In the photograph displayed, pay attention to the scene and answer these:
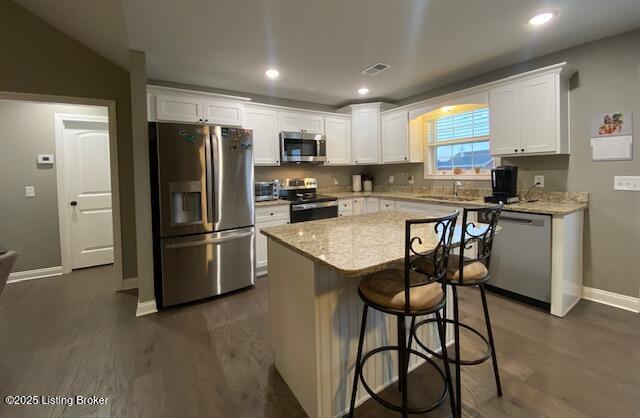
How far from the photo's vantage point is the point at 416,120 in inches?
176

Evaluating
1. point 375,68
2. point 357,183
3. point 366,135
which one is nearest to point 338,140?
point 366,135

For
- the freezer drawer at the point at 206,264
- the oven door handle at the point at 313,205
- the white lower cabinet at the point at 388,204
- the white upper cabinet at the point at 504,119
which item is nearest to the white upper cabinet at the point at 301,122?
the oven door handle at the point at 313,205

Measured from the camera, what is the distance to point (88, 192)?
14.4ft

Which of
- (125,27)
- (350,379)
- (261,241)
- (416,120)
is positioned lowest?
(350,379)

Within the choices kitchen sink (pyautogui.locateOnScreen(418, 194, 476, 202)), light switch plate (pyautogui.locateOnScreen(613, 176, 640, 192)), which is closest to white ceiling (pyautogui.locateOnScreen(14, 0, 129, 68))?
kitchen sink (pyautogui.locateOnScreen(418, 194, 476, 202))

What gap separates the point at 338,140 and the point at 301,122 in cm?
70

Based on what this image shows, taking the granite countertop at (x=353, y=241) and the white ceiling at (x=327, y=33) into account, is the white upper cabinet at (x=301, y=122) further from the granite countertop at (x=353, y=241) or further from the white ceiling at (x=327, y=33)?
the granite countertop at (x=353, y=241)

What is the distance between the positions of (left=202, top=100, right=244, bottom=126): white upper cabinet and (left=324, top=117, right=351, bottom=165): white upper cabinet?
4.76 ft

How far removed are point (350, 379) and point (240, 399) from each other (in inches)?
26.6

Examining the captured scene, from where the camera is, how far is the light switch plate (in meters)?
2.66

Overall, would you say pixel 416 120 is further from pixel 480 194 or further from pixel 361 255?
pixel 361 255

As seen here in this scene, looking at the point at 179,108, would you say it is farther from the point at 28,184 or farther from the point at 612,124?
the point at 612,124

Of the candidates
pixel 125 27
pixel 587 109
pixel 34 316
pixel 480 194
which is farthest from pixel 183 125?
pixel 587 109

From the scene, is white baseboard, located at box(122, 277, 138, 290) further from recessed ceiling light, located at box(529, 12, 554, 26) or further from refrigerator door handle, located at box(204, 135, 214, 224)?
recessed ceiling light, located at box(529, 12, 554, 26)
